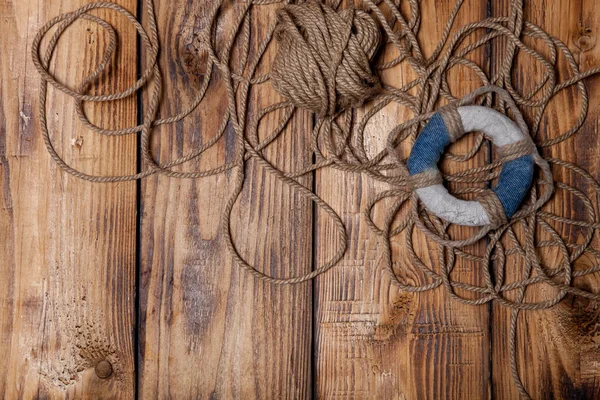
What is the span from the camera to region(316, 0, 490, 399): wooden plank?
0.97 meters

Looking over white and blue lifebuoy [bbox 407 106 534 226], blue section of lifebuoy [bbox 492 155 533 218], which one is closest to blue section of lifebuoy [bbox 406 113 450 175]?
white and blue lifebuoy [bbox 407 106 534 226]

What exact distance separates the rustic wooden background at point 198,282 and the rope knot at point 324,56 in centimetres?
9

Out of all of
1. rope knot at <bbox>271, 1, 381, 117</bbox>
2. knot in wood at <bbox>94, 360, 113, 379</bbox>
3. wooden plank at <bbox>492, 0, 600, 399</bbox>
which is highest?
rope knot at <bbox>271, 1, 381, 117</bbox>

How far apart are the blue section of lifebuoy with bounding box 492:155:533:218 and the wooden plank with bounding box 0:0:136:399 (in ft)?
1.96

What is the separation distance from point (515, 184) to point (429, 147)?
143 mm

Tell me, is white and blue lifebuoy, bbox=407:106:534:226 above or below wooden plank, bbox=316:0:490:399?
above

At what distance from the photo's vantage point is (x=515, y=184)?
0.90m

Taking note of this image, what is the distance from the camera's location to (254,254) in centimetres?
97

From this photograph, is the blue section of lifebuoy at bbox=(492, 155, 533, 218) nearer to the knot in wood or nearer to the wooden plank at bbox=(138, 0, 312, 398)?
the wooden plank at bbox=(138, 0, 312, 398)

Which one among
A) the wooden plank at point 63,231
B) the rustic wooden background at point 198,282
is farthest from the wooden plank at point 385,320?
the wooden plank at point 63,231

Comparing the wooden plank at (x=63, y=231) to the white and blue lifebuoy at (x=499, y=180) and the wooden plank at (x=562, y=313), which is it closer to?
the white and blue lifebuoy at (x=499, y=180)

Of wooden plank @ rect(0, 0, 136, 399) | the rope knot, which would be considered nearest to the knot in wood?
wooden plank @ rect(0, 0, 136, 399)

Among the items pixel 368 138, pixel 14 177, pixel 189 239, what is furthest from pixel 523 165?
pixel 14 177

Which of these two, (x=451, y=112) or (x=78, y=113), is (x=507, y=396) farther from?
(x=78, y=113)
